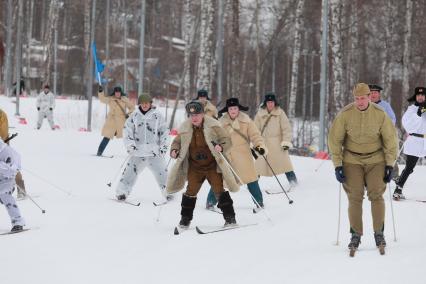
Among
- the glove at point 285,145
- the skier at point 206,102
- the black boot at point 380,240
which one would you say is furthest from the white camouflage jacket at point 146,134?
the black boot at point 380,240

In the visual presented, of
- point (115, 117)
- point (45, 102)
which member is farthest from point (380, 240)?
point (45, 102)

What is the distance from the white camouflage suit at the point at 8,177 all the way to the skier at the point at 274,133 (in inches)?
160

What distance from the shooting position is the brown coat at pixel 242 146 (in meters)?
8.80

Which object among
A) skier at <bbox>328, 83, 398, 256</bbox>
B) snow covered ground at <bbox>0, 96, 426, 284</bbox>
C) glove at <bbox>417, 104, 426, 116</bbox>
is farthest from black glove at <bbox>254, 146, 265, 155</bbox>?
glove at <bbox>417, 104, 426, 116</bbox>

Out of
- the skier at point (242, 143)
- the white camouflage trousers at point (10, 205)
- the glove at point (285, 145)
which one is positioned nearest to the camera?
the white camouflage trousers at point (10, 205)

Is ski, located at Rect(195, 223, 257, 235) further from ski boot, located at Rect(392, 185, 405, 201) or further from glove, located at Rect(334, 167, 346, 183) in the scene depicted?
ski boot, located at Rect(392, 185, 405, 201)

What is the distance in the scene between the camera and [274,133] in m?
10.5

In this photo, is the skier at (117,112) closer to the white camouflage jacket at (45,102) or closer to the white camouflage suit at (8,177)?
the white camouflage jacket at (45,102)

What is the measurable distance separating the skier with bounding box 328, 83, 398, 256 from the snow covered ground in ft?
1.27

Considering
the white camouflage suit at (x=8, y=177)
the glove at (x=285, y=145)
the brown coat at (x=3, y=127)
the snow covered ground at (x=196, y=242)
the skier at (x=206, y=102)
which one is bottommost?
the snow covered ground at (x=196, y=242)

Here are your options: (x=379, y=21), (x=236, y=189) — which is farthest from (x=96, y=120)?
(x=236, y=189)

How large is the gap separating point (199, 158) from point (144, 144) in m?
2.33

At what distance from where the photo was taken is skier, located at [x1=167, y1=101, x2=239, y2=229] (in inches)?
285

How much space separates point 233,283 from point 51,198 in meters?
4.95
